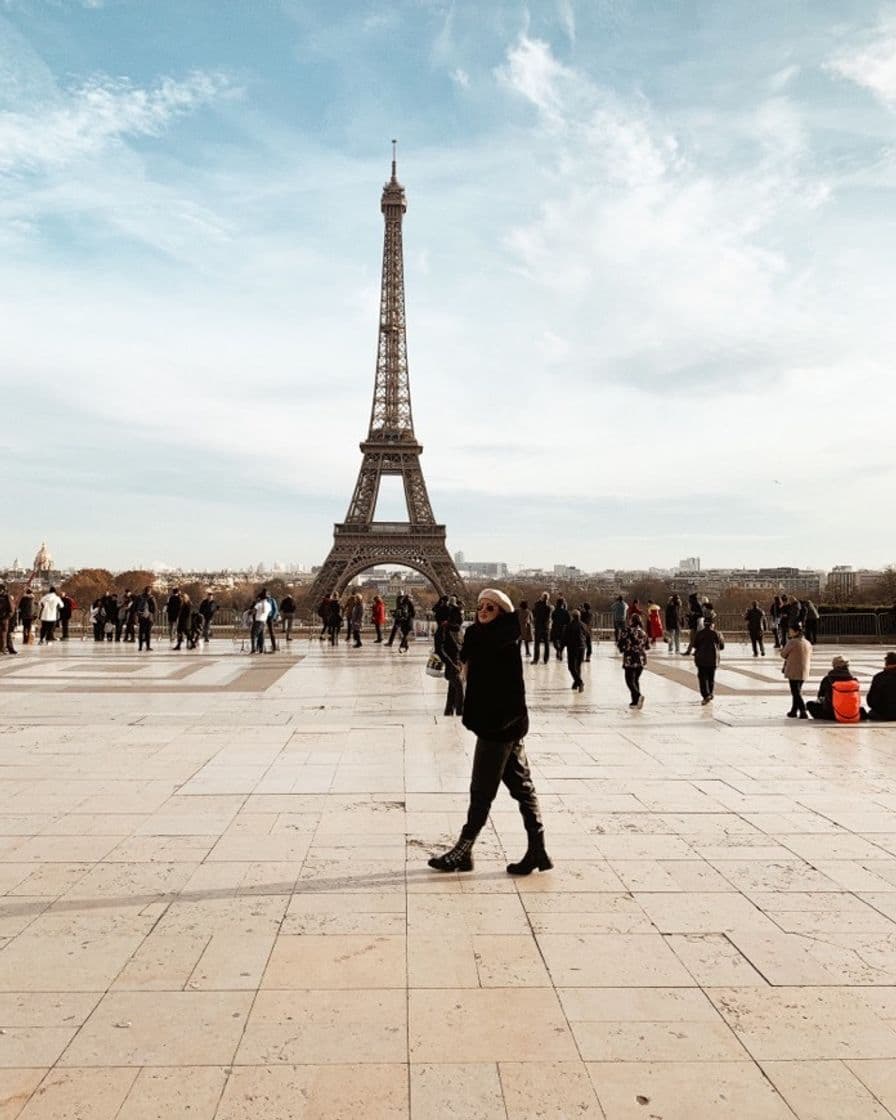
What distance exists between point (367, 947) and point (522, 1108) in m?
1.42

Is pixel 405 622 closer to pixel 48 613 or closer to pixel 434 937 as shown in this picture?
pixel 48 613

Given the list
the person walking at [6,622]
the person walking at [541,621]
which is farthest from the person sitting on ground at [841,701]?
the person walking at [6,622]

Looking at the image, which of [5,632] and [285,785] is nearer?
[285,785]

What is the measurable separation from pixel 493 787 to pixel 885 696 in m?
7.29

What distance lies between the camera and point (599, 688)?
14.4 m

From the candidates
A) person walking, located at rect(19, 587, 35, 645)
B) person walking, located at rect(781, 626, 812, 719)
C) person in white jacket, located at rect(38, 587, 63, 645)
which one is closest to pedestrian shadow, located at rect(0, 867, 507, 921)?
person walking, located at rect(781, 626, 812, 719)

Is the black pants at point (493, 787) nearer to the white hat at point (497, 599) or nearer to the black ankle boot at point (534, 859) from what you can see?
the black ankle boot at point (534, 859)

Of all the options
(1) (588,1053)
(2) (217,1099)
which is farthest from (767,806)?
(2) (217,1099)

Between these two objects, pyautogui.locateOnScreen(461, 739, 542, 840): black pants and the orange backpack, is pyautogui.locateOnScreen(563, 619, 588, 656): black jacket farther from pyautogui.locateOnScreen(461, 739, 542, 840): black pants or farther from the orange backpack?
pyautogui.locateOnScreen(461, 739, 542, 840): black pants

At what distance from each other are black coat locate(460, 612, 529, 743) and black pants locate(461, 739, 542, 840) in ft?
0.27

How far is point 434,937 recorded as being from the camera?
173 inches

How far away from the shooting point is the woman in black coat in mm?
5270

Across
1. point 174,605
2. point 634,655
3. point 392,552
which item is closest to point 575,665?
point 634,655

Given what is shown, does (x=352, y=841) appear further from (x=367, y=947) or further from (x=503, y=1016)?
(x=503, y=1016)
